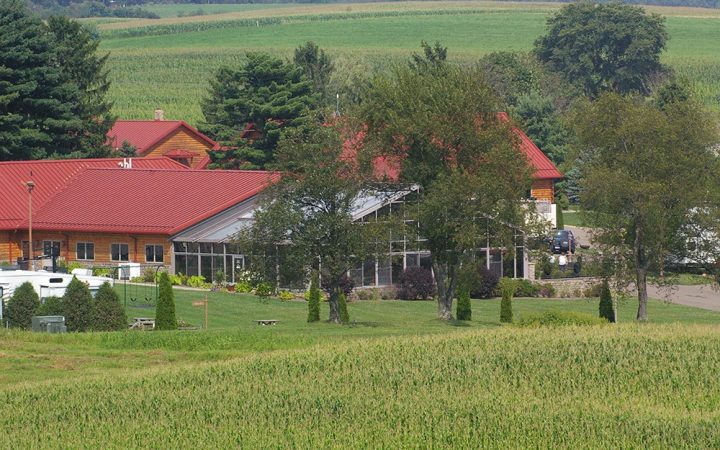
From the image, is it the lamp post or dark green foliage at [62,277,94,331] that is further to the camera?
the lamp post

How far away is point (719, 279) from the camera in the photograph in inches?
2451

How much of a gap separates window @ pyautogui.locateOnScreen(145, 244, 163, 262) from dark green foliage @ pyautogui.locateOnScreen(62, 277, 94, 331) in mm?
18850

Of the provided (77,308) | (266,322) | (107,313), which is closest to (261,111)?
(266,322)

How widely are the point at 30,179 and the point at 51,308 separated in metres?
27.2

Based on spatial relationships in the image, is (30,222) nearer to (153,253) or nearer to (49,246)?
(49,246)

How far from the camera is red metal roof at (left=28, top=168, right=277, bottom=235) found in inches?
2800

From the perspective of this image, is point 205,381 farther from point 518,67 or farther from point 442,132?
point 518,67

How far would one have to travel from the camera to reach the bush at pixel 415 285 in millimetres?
67750

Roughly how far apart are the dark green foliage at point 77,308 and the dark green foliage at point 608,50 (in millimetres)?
109079

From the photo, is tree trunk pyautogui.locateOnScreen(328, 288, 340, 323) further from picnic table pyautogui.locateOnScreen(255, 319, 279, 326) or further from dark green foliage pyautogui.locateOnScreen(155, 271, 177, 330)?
dark green foliage pyautogui.locateOnScreen(155, 271, 177, 330)

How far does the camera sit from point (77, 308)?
51.3 metres

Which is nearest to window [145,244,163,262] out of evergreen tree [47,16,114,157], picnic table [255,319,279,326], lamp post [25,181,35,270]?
lamp post [25,181,35,270]

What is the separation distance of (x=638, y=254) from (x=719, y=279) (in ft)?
18.1

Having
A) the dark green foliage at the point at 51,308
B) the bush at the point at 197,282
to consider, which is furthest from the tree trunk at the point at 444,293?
the dark green foliage at the point at 51,308
